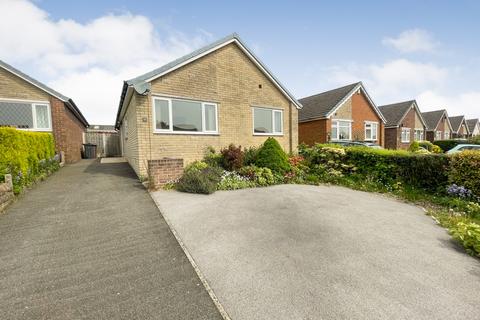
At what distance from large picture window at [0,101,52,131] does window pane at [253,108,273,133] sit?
34.5 feet

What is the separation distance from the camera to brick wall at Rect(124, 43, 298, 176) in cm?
799

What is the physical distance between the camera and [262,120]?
460 inches

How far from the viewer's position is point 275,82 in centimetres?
1192

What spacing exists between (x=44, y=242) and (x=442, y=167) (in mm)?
10053

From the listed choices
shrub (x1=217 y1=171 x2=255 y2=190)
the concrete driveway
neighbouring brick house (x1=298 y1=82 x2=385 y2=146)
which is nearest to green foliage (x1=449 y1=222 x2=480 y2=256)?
the concrete driveway

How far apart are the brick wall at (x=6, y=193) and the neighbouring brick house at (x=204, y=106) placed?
3.11 metres

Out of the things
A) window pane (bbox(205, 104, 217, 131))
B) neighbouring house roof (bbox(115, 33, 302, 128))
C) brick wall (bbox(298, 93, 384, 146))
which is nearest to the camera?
neighbouring house roof (bbox(115, 33, 302, 128))

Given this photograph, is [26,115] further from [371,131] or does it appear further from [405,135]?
[405,135]

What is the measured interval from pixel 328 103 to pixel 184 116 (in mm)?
15164

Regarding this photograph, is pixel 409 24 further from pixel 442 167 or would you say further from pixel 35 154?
pixel 35 154

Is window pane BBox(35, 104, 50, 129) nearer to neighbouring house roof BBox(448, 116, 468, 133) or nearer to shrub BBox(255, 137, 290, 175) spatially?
shrub BBox(255, 137, 290, 175)

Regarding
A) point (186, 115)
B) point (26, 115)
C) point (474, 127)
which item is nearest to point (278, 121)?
point (186, 115)

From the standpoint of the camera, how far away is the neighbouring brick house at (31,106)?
10234 mm

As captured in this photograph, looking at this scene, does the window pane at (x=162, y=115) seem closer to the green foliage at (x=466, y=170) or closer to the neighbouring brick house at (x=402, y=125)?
the green foliage at (x=466, y=170)
